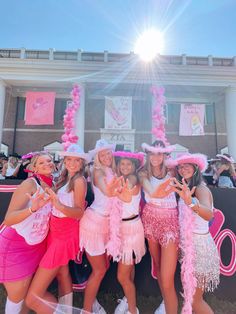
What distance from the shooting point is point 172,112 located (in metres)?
16.7

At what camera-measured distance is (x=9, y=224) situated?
1993mm

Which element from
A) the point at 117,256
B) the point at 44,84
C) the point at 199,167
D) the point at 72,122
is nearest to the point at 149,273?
the point at 117,256

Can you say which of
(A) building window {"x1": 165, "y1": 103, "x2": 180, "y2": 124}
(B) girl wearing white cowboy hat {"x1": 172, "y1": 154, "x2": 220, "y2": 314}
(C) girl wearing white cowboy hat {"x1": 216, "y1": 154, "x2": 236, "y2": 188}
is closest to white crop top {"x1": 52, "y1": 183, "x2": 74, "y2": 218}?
(B) girl wearing white cowboy hat {"x1": 172, "y1": 154, "x2": 220, "y2": 314}

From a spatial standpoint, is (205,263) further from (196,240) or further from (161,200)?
(161,200)

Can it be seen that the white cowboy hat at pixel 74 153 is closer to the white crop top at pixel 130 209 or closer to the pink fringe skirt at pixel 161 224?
the white crop top at pixel 130 209

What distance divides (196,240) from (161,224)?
0.35m

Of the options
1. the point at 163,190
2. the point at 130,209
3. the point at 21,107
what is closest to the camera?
the point at 163,190

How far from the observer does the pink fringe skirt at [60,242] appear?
2109 millimetres

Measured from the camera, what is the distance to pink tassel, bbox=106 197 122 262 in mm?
2299

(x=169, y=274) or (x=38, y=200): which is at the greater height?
(x=38, y=200)

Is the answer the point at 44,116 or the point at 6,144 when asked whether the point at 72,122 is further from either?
the point at 6,144

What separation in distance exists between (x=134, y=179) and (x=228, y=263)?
1745 millimetres

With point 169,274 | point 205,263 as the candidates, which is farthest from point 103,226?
point 205,263

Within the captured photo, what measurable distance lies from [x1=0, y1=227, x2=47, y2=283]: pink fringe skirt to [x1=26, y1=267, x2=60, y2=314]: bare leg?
10cm
